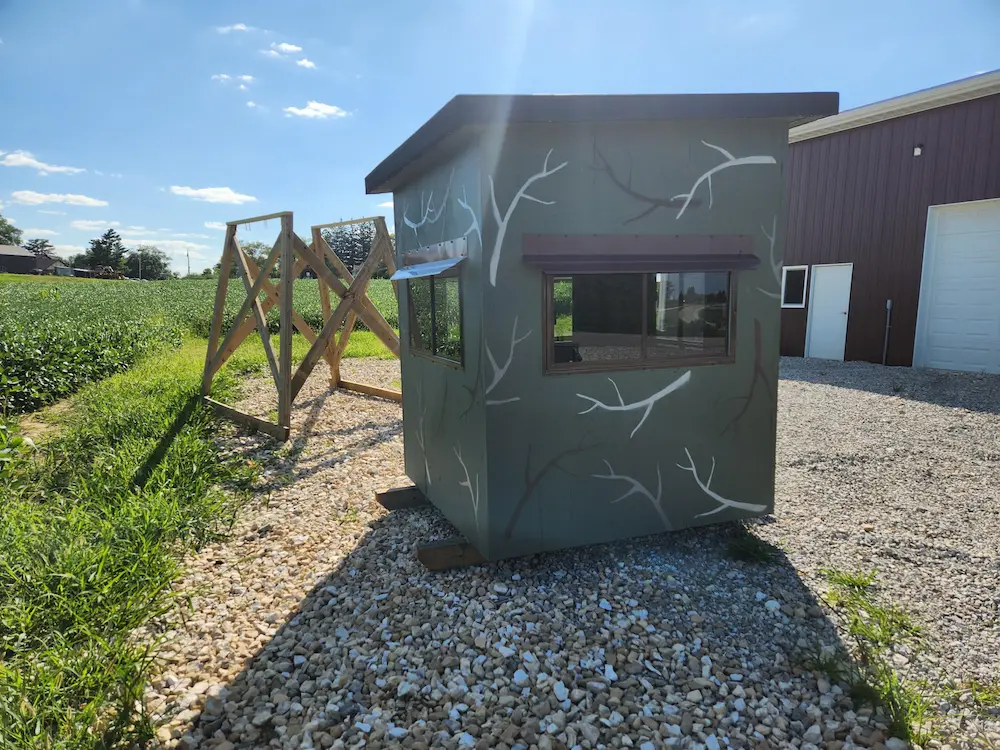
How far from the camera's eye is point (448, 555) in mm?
3391

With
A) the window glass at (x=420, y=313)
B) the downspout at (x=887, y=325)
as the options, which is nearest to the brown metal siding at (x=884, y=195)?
the downspout at (x=887, y=325)

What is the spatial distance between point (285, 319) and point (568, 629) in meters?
4.52

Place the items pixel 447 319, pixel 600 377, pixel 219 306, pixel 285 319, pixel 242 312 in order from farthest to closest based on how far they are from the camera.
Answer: pixel 219 306, pixel 242 312, pixel 285 319, pixel 447 319, pixel 600 377

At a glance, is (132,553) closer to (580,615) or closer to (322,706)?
(322,706)

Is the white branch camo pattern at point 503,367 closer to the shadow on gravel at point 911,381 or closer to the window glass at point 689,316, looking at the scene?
the window glass at point 689,316

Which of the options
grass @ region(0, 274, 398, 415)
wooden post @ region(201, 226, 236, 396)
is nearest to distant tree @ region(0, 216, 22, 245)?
grass @ region(0, 274, 398, 415)

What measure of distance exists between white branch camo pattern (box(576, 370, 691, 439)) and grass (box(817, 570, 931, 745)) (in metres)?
1.34

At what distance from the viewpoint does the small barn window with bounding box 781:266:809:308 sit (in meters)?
11.7

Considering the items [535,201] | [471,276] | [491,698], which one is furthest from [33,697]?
[535,201]

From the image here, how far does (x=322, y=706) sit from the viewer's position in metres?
2.39

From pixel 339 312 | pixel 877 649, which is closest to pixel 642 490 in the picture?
pixel 877 649

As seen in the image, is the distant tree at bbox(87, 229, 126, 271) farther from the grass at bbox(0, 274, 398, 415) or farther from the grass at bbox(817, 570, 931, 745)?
the grass at bbox(817, 570, 931, 745)

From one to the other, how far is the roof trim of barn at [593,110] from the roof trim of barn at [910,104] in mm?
6296

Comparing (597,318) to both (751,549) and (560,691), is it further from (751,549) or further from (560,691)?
(560,691)
